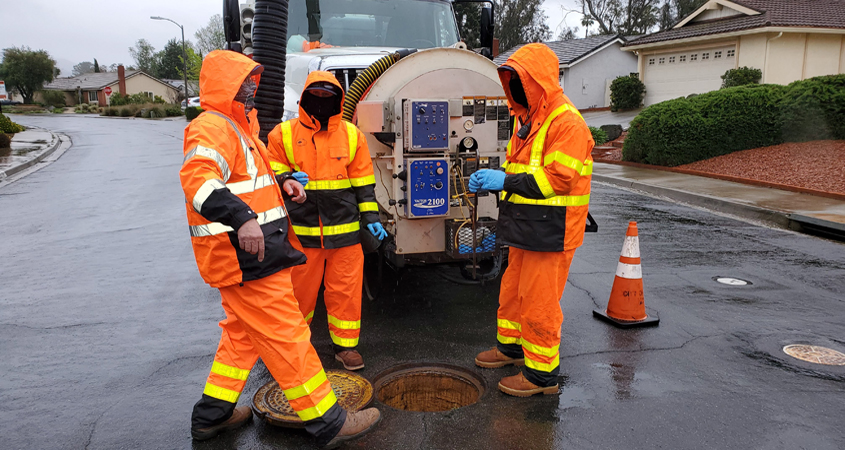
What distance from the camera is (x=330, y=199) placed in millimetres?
3889

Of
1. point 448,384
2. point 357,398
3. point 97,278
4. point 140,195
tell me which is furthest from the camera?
point 140,195

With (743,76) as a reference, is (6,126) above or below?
below

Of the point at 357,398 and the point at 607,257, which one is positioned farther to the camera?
the point at 607,257

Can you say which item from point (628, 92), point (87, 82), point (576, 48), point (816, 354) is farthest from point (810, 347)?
point (87, 82)

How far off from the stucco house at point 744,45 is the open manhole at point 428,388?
22.7 meters

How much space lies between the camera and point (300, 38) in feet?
22.2

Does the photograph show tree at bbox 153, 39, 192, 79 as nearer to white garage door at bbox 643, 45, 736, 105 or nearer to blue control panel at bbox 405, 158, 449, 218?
white garage door at bbox 643, 45, 736, 105

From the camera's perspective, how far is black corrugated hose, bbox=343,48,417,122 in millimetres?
4633

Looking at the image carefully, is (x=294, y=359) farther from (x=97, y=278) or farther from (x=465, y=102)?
(x=97, y=278)

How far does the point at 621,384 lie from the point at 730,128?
12083 mm

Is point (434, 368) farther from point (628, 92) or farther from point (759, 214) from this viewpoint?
point (628, 92)

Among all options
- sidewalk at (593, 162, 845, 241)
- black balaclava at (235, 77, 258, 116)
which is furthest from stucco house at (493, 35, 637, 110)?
black balaclava at (235, 77, 258, 116)

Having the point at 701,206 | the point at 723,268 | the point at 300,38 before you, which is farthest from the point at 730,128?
the point at 300,38

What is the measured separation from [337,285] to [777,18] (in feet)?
79.8
